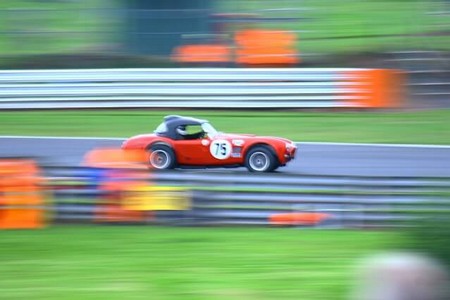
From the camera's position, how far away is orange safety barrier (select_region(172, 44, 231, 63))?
19.1 metres

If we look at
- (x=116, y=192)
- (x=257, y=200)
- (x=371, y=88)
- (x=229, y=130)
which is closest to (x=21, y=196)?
(x=116, y=192)

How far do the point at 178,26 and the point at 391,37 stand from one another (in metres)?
5.06

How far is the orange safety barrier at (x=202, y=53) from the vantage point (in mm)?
19125

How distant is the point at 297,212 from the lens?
872 cm

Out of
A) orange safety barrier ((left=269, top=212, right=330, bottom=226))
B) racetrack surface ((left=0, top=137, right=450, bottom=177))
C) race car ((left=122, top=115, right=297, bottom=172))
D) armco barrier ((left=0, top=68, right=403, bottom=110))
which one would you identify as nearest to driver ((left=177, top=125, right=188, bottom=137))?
race car ((left=122, top=115, right=297, bottom=172))

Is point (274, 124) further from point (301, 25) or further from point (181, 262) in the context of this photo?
point (181, 262)

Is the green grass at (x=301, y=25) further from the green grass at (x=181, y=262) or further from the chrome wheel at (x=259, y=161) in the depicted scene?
the green grass at (x=181, y=262)

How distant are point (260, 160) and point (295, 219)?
3.49 metres

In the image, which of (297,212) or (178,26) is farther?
(178,26)

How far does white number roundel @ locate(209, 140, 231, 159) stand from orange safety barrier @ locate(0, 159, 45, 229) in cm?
392

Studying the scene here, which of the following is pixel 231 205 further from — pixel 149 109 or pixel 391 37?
pixel 391 37

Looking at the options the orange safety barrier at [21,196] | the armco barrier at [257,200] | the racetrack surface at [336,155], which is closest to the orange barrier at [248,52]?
the racetrack surface at [336,155]

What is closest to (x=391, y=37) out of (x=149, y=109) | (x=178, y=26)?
(x=178, y=26)

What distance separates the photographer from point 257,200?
28.6 feet
